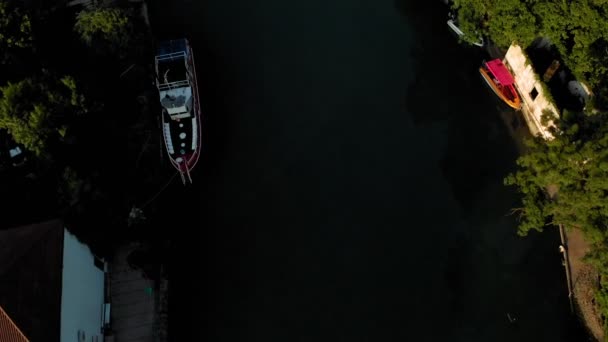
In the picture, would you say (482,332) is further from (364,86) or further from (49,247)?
(49,247)

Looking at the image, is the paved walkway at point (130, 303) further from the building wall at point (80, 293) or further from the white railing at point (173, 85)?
the white railing at point (173, 85)

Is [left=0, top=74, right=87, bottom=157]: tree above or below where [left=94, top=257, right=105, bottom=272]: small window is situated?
above

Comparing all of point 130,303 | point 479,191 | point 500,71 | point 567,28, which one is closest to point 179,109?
point 130,303

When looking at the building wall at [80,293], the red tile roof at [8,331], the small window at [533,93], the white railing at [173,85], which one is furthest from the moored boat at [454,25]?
the red tile roof at [8,331]

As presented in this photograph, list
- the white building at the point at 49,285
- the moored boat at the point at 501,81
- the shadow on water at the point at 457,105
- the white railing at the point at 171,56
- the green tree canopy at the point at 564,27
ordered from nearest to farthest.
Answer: the white building at the point at 49,285, the green tree canopy at the point at 564,27, the shadow on water at the point at 457,105, the white railing at the point at 171,56, the moored boat at the point at 501,81

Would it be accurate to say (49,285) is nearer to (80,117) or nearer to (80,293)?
(80,293)

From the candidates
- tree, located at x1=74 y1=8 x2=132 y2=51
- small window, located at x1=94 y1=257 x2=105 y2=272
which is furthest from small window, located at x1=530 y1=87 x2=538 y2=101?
small window, located at x1=94 y1=257 x2=105 y2=272

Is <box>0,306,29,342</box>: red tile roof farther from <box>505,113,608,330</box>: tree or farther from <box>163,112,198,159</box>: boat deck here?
<box>505,113,608,330</box>: tree
